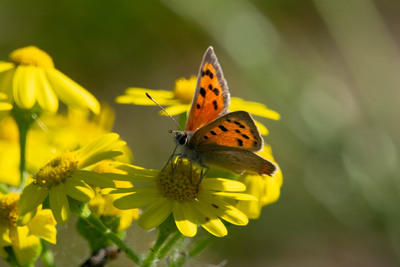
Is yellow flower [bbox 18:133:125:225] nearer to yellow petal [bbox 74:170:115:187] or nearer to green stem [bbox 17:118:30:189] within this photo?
yellow petal [bbox 74:170:115:187]

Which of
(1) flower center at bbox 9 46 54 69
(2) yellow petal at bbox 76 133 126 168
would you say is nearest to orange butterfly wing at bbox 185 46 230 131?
(2) yellow petal at bbox 76 133 126 168

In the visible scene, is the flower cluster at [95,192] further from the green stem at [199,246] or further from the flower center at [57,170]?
the green stem at [199,246]

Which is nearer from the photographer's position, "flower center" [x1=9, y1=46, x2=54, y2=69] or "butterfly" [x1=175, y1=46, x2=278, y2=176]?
"butterfly" [x1=175, y1=46, x2=278, y2=176]

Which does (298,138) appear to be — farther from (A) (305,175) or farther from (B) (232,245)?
(B) (232,245)

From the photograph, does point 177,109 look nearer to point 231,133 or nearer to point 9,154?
point 231,133

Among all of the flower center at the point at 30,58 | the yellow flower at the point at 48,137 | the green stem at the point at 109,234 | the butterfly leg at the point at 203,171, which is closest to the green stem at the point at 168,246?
the green stem at the point at 109,234

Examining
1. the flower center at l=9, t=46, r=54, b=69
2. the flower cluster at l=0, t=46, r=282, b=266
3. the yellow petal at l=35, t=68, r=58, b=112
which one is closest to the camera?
the flower cluster at l=0, t=46, r=282, b=266

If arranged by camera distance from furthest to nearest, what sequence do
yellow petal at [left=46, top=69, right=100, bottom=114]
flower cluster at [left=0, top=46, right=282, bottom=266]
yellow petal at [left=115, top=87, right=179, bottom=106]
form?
1. yellow petal at [left=115, top=87, right=179, bottom=106]
2. yellow petal at [left=46, top=69, right=100, bottom=114]
3. flower cluster at [left=0, top=46, right=282, bottom=266]

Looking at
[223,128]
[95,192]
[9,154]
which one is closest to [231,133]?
[223,128]
